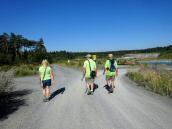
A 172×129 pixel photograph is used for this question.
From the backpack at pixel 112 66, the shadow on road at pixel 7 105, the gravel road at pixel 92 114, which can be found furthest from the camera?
the backpack at pixel 112 66

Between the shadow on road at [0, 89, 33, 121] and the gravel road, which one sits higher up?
the gravel road

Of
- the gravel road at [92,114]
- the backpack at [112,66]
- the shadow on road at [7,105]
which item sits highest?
the backpack at [112,66]

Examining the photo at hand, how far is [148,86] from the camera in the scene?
16.9 meters

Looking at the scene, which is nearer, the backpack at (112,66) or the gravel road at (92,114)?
the gravel road at (92,114)

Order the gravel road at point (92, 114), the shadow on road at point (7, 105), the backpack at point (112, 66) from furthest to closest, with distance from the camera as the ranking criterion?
the backpack at point (112, 66), the shadow on road at point (7, 105), the gravel road at point (92, 114)

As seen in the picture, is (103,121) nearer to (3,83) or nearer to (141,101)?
(141,101)

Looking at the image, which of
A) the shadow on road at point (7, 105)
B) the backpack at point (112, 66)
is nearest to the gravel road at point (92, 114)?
the shadow on road at point (7, 105)

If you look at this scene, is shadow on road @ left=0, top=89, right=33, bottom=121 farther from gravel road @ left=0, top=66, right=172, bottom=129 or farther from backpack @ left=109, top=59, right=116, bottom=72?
backpack @ left=109, top=59, right=116, bottom=72

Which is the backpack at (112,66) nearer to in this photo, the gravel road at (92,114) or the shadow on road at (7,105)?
the gravel road at (92,114)

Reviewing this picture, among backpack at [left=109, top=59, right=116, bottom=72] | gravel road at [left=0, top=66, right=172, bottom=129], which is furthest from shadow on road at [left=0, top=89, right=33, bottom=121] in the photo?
backpack at [left=109, top=59, right=116, bottom=72]

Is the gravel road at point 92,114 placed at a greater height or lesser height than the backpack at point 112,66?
lesser

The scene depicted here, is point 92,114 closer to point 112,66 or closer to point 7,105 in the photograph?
point 7,105

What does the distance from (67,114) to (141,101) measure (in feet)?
11.7

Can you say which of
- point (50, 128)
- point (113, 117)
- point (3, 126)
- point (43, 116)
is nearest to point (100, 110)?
point (113, 117)
